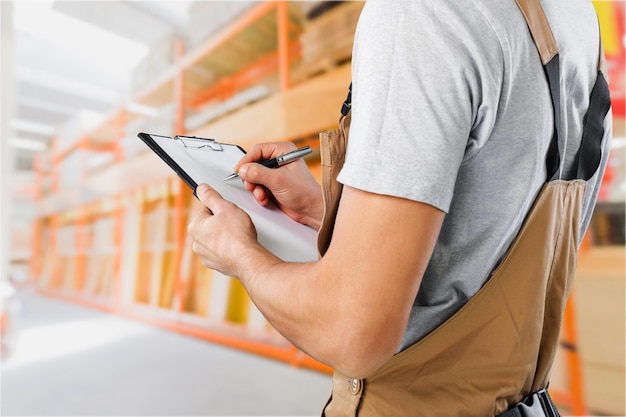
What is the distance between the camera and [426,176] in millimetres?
424

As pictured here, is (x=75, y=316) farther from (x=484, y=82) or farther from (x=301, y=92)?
(x=484, y=82)

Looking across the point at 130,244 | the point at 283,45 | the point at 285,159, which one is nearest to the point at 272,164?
the point at 285,159

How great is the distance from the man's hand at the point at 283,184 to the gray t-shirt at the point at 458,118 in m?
0.34

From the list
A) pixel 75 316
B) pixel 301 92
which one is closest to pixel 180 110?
pixel 301 92

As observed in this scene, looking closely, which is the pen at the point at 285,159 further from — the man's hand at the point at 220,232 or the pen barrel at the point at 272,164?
the man's hand at the point at 220,232

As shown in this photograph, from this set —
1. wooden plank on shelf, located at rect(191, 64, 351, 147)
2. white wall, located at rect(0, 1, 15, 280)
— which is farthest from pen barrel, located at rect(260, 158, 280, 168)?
white wall, located at rect(0, 1, 15, 280)

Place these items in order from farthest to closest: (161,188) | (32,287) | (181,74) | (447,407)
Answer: (32,287) → (161,188) → (181,74) → (447,407)

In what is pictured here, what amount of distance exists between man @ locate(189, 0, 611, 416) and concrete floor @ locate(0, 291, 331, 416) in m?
1.67

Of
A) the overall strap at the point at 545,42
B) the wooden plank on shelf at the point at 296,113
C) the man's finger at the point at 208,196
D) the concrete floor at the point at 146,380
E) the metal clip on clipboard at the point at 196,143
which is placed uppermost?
the wooden plank on shelf at the point at 296,113

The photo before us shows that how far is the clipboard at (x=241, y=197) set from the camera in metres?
0.74

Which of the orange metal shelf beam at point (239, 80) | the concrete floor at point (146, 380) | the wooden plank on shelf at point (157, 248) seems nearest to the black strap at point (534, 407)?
the concrete floor at point (146, 380)

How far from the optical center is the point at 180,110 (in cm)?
394

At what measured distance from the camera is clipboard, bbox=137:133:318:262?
74 centimetres

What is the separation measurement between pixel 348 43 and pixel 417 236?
81.5 inches
